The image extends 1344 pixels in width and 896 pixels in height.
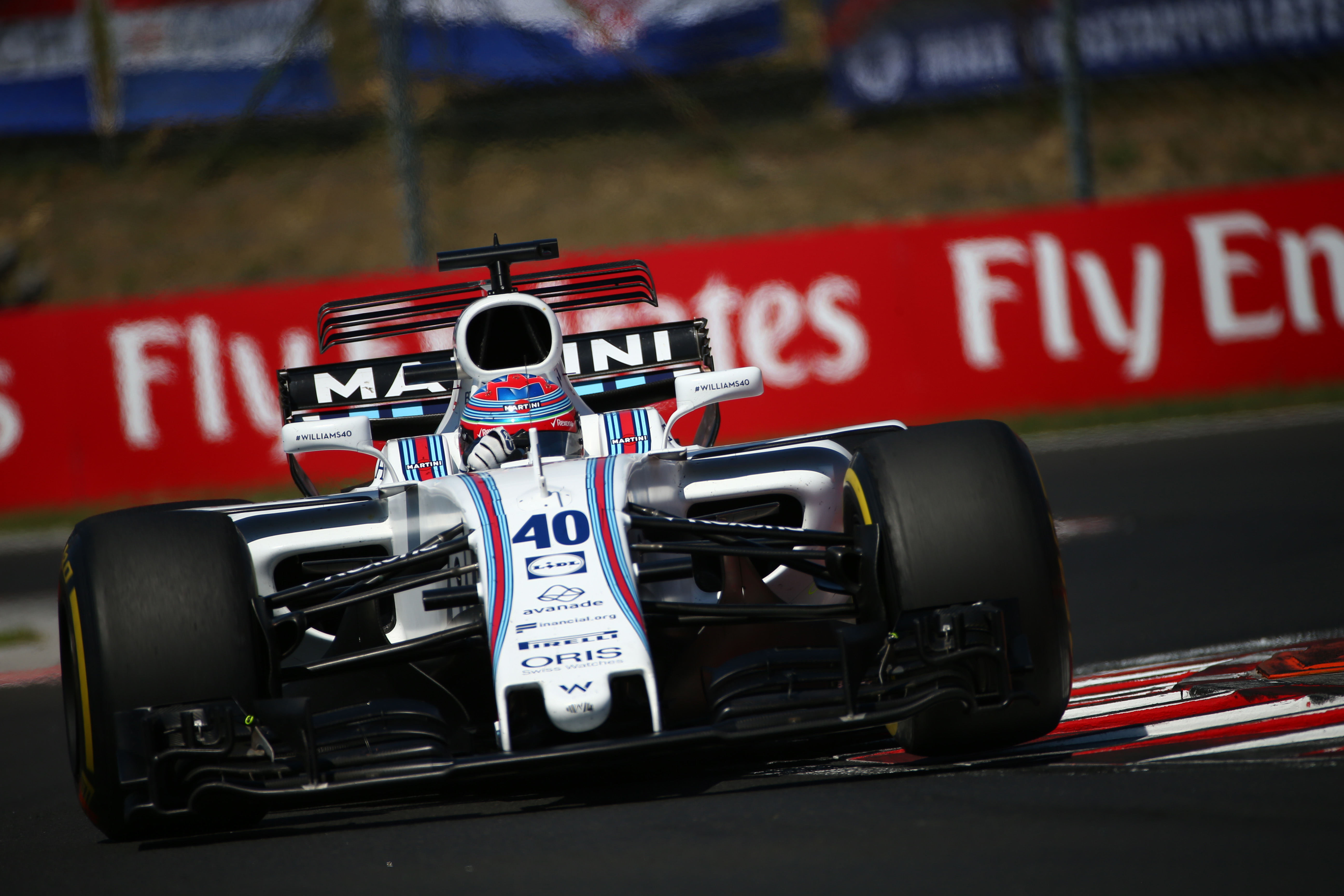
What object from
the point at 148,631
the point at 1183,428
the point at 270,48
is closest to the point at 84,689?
the point at 148,631

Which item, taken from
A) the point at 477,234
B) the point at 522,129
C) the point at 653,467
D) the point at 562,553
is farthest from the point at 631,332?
the point at 477,234

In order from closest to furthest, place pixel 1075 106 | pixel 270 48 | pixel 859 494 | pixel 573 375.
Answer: pixel 859 494 < pixel 573 375 < pixel 1075 106 < pixel 270 48

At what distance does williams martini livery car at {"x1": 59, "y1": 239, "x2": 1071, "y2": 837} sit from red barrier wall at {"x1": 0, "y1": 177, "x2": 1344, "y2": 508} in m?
7.56

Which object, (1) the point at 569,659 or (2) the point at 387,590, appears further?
(2) the point at 387,590

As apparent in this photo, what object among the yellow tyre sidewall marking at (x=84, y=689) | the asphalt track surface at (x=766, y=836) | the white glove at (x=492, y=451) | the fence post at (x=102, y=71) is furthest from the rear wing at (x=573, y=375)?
the fence post at (x=102, y=71)

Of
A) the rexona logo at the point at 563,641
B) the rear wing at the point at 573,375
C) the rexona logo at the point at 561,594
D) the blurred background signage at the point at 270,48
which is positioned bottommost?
the rexona logo at the point at 563,641

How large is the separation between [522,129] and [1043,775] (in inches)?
610

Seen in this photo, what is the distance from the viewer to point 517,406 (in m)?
5.14

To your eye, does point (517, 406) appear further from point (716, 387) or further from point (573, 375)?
point (573, 375)

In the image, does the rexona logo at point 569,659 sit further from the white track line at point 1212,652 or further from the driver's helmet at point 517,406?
the white track line at point 1212,652

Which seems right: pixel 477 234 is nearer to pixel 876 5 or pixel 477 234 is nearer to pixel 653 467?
pixel 876 5

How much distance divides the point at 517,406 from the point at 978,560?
1740 mm

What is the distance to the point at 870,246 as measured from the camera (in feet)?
41.0

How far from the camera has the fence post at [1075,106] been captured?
13.0 m
